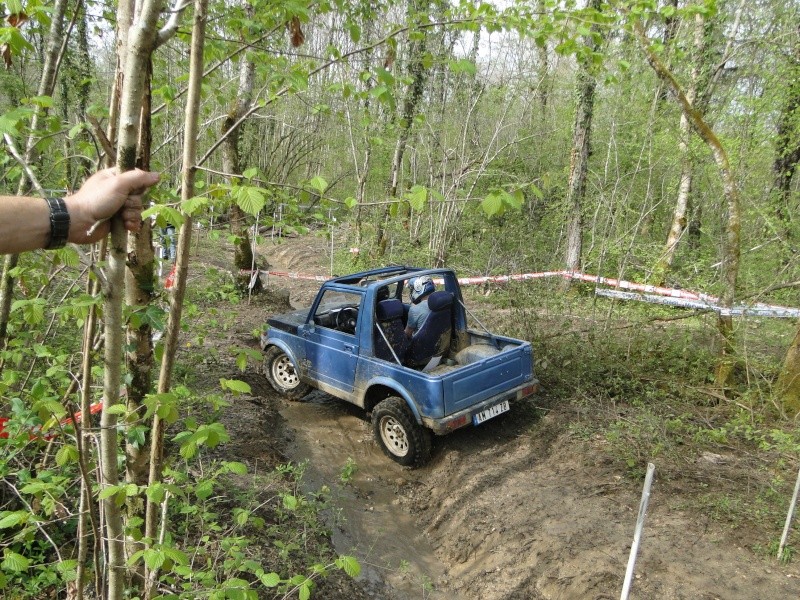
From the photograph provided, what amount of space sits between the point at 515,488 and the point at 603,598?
1.42 meters

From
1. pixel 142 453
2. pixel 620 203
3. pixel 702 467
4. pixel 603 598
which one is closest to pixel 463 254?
pixel 620 203

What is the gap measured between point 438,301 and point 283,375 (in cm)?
256

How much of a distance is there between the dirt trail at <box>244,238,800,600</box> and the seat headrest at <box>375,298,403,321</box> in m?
1.48

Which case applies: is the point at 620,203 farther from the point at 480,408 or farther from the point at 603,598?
the point at 603,598

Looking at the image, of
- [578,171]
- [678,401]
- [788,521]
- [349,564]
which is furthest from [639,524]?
[578,171]

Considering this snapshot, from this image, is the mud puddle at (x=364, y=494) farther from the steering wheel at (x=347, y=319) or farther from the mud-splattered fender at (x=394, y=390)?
the steering wheel at (x=347, y=319)

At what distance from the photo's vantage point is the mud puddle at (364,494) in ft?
13.5

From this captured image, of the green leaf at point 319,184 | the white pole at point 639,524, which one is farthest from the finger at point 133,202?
the white pole at point 639,524

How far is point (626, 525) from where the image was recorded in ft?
13.1

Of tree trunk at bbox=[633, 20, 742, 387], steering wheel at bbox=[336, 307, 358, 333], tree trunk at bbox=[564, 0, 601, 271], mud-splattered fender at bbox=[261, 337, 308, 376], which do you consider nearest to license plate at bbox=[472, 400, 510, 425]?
steering wheel at bbox=[336, 307, 358, 333]

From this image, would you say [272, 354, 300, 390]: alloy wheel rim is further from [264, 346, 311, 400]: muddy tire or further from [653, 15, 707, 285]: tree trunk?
[653, 15, 707, 285]: tree trunk

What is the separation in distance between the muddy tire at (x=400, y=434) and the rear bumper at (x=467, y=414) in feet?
0.73

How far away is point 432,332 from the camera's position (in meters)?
5.76

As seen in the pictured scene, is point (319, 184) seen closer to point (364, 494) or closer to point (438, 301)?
point (438, 301)
